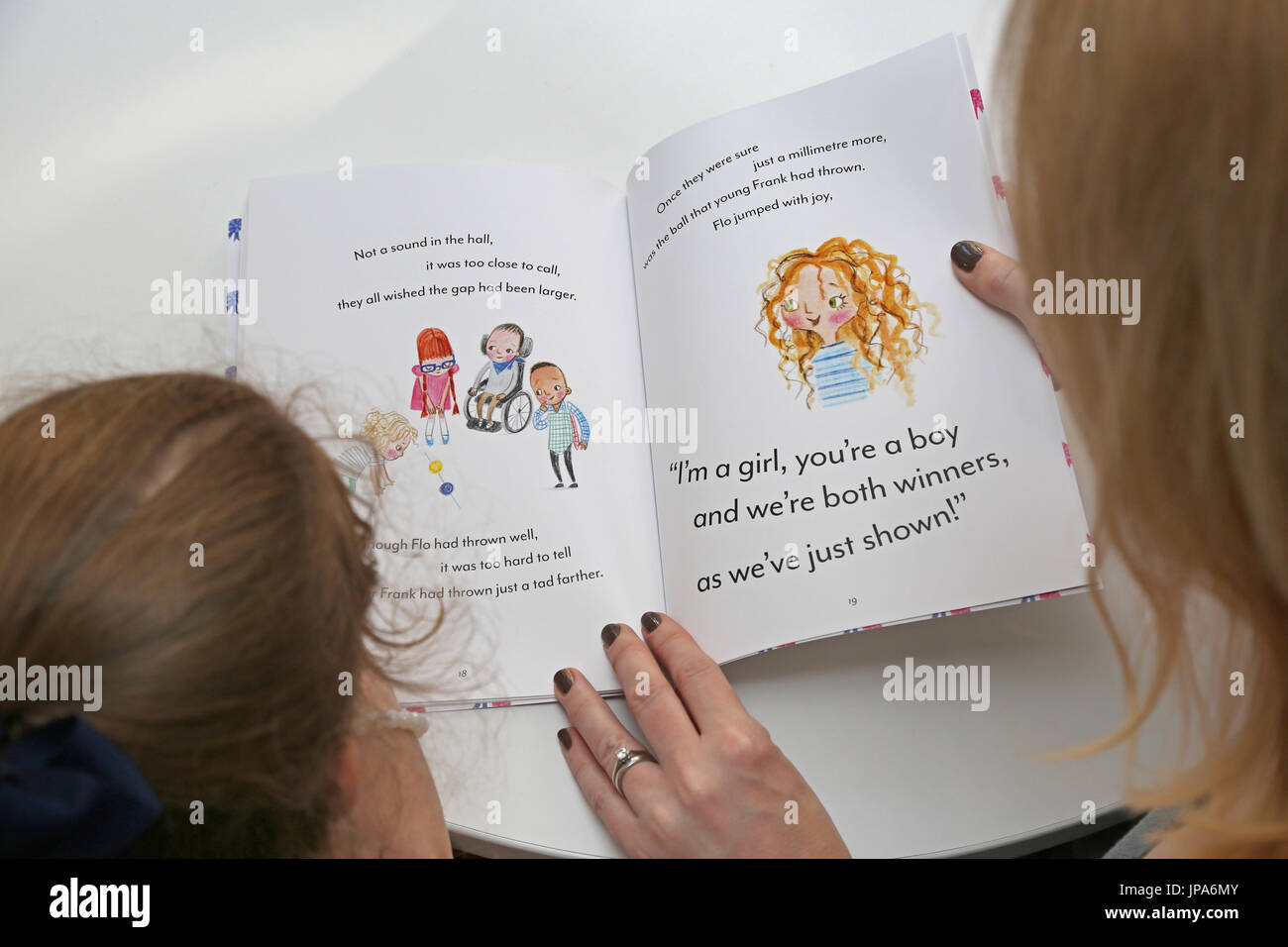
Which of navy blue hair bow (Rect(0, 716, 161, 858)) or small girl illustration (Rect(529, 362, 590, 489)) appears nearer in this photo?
navy blue hair bow (Rect(0, 716, 161, 858))

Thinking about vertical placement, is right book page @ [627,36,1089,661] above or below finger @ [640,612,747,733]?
above

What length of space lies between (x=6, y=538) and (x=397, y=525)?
28 centimetres

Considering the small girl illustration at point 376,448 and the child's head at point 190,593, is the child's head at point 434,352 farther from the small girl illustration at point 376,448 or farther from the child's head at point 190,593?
the child's head at point 190,593

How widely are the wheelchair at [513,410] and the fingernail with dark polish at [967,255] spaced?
299mm

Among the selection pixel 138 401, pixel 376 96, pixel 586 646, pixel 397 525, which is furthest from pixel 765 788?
pixel 376 96

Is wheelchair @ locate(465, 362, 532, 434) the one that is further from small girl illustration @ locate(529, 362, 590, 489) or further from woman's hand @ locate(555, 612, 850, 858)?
woman's hand @ locate(555, 612, 850, 858)

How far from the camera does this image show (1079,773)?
57cm

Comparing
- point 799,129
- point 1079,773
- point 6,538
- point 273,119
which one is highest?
point 273,119

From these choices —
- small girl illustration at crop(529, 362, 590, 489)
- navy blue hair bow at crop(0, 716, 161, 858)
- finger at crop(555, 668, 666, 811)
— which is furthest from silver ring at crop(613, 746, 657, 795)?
navy blue hair bow at crop(0, 716, 161, 858)

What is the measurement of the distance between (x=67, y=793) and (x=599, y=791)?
31 centimetres

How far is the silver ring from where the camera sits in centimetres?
57

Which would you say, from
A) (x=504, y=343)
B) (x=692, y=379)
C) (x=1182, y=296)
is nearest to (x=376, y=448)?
(x=504, y=343)

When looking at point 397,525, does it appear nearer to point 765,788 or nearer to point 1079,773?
point 765,788

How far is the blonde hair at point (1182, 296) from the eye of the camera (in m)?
0.36
